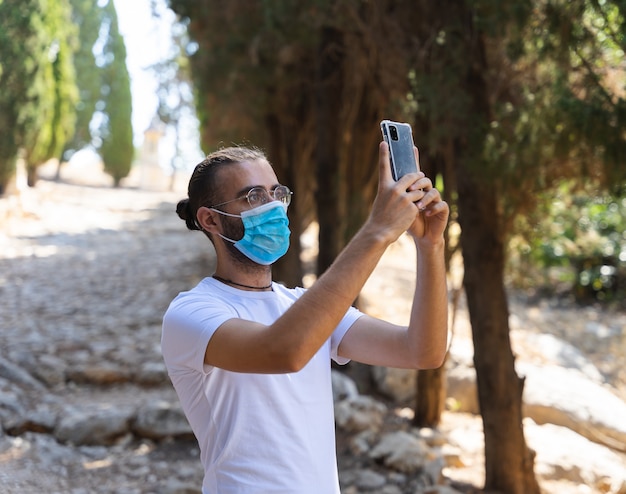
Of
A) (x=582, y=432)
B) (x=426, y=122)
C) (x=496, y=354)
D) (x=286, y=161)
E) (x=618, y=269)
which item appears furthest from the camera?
(x=618, y=269)

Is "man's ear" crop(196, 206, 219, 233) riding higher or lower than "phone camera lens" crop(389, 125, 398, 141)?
lower

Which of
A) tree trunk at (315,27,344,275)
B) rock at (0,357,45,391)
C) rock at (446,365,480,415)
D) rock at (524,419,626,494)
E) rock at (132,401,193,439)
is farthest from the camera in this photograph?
tree trunk at (315,27,344,275)

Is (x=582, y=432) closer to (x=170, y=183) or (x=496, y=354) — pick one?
(x=496, y=354)

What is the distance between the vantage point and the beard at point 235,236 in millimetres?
2150

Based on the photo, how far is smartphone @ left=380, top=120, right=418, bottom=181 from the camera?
181 centimetres

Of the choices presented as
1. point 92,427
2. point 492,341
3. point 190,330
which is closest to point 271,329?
point 190,330

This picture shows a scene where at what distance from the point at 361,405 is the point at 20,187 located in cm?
1381

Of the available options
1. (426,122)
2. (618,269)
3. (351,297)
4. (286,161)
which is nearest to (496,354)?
(426,122)

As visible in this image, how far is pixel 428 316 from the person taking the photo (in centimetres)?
208

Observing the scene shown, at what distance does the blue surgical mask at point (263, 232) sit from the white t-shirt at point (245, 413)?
16 cm

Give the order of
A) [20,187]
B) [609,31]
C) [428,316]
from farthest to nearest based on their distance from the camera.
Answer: [20,187] < [609,31] < [428,316]

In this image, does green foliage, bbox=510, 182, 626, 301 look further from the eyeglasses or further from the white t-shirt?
the white t-shirt

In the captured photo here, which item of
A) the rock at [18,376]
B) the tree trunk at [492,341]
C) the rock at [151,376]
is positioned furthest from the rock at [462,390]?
the rock at [18,376]

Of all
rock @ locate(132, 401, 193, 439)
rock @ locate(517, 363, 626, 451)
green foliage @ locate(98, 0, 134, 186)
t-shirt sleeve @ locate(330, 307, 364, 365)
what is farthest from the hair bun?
green foliage @ locate(98, 0, 134, 186)
